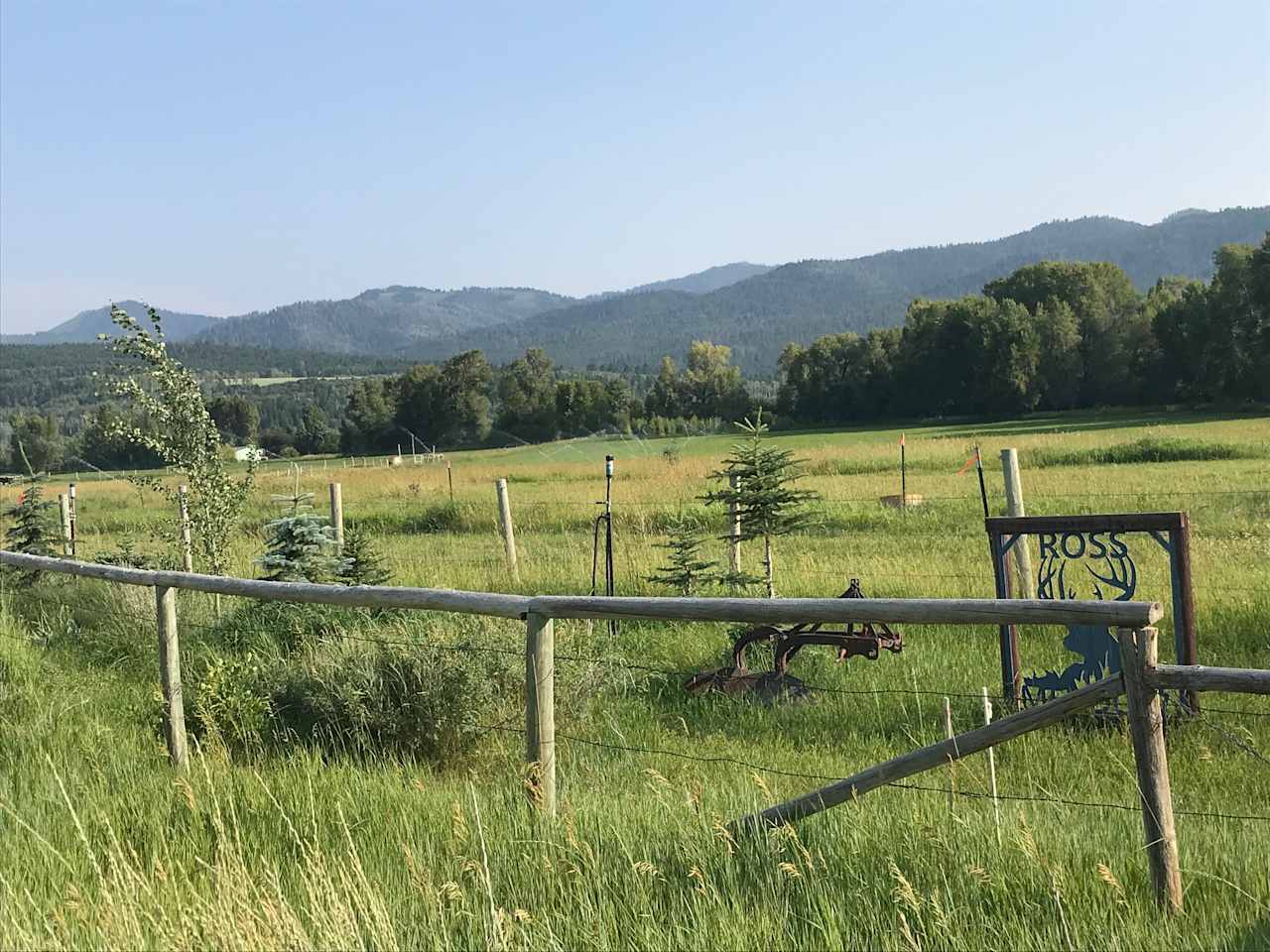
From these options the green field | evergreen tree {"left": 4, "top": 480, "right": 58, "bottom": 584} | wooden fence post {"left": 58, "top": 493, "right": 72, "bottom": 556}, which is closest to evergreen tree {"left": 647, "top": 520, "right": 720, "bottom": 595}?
the green field

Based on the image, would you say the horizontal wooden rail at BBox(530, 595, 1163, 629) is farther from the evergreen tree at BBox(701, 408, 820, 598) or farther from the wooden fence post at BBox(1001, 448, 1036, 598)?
the evergreen tree at BBox(701, 408, 820, 598)

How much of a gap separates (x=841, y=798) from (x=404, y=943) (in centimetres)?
152

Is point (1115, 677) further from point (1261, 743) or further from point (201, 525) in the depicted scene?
point (201, 525)

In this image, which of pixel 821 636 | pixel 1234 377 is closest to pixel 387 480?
pixel 821 636

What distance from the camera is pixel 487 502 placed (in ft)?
84.7

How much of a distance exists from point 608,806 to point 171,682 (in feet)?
8.97

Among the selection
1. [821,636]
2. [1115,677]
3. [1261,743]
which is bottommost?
[1261,743]

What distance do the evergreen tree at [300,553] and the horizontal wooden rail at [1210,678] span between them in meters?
9.18

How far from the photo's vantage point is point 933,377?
8850 cm

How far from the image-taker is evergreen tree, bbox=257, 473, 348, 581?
1119 cm

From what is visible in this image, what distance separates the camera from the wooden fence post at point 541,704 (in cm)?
452

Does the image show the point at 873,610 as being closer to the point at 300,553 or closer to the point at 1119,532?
the point at 1119,532

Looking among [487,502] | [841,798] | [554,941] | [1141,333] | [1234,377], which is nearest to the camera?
[554,941]

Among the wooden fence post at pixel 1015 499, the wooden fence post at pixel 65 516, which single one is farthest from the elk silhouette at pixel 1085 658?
the wooden fence post at pixel 65 516
